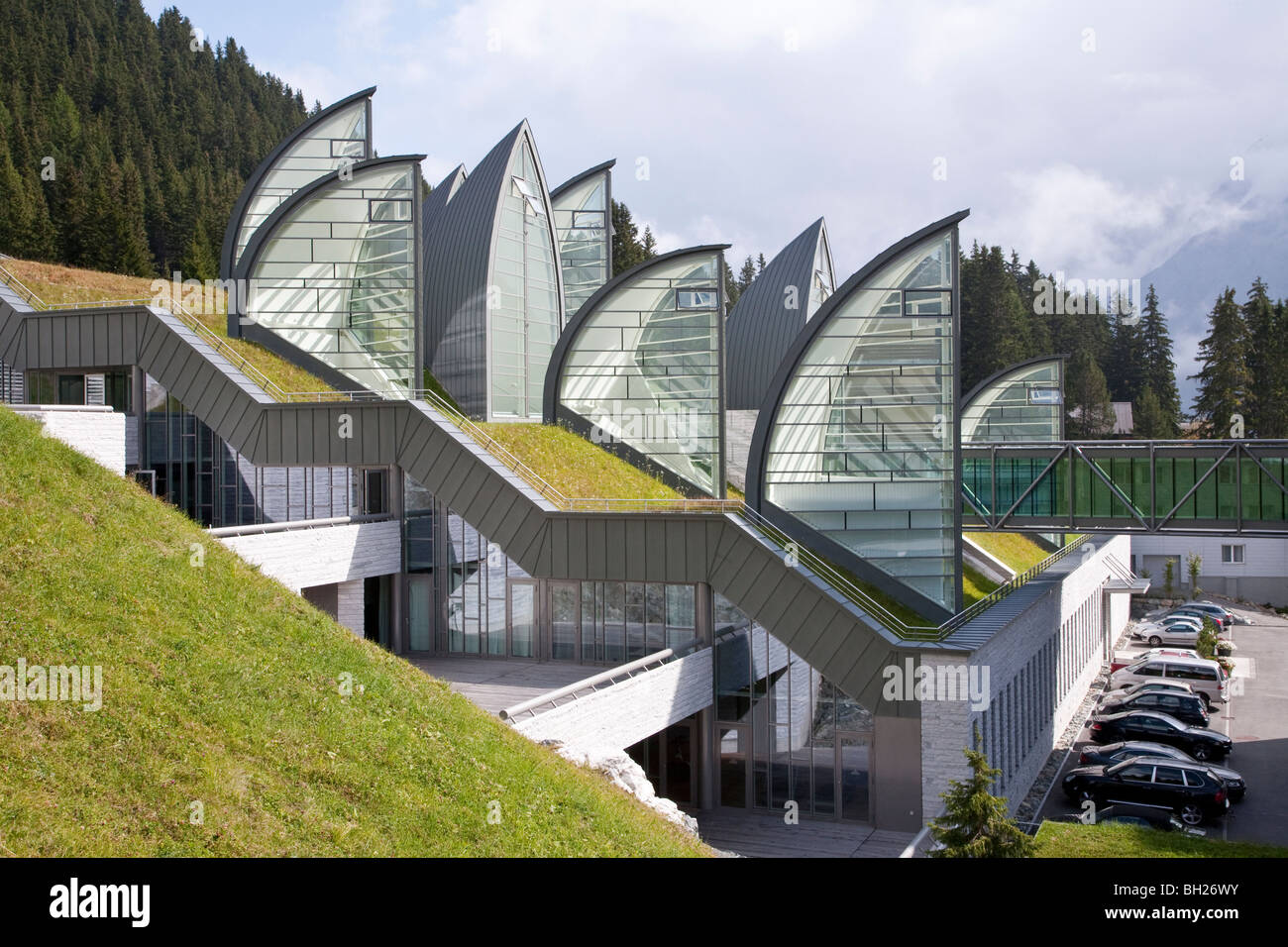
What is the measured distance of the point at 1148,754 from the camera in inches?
984

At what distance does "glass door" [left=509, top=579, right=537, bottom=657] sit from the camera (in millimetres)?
28438

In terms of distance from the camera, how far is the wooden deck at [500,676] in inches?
935

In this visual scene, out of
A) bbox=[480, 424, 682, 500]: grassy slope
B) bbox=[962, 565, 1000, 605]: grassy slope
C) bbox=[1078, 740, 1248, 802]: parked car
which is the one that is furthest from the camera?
bbox=[962, 565, 1000, 605]: grassy slope

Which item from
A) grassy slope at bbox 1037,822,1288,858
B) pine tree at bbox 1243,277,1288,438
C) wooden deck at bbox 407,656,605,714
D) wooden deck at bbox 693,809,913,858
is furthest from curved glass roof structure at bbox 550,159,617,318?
pine tree at bbox 1243,277,1288,438

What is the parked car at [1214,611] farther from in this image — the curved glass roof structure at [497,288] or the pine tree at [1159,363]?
the pine tree at [1159,363]

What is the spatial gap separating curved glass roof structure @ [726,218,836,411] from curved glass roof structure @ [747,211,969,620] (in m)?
21.8

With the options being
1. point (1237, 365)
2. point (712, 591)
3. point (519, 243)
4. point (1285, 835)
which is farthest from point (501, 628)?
point (1237, 365)

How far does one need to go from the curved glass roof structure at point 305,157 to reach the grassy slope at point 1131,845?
1162 inches

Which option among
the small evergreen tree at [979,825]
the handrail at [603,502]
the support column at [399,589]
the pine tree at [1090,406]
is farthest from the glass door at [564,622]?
the pine tree at [1090,406]

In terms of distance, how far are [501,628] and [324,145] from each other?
1934 centimetres

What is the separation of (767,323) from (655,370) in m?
19.5

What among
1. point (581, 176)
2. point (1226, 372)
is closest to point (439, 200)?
point (581, 176)

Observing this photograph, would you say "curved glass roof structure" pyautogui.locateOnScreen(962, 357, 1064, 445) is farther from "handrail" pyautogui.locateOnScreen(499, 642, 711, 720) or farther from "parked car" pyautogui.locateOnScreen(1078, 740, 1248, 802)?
"handrail" pyautogui.locateOnScreen(499, 642, 711, 720)
